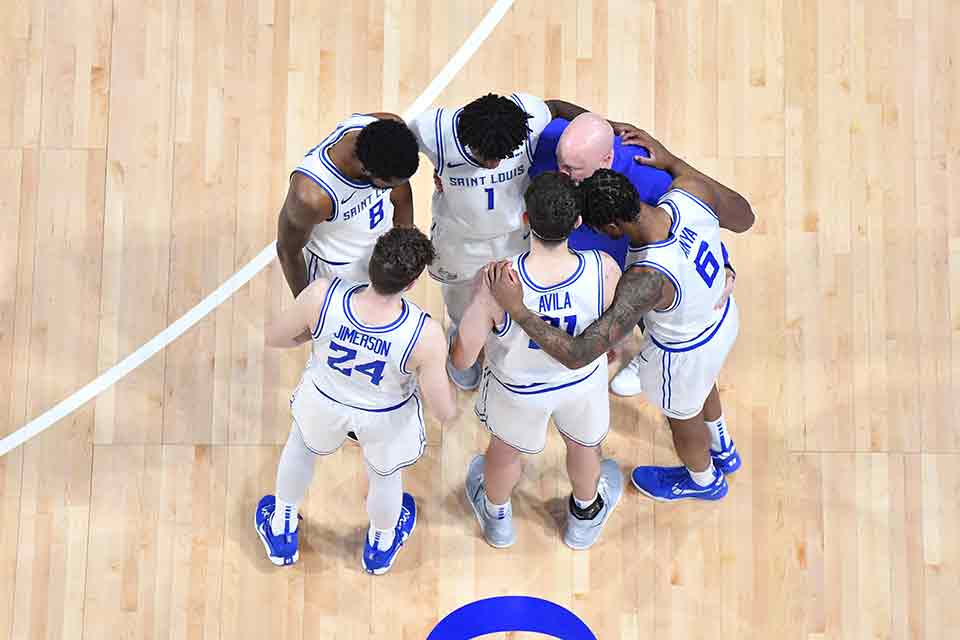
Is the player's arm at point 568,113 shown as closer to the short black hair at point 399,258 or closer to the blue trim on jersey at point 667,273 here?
the blue trim on jersey at point 667,273

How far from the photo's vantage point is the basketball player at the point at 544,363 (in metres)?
2.86

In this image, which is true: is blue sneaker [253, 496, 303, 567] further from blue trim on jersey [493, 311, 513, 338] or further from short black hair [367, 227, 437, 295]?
short black hair [367, 227, 437, 295]

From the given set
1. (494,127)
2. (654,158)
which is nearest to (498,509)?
(654,158)

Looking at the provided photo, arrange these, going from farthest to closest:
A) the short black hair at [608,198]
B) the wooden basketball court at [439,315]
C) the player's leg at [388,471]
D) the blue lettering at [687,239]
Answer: the wooden basketball court at [439,315] < the player's leg at [388,471] < the blue lettering at [687,239] < the short black hair at [608,198]

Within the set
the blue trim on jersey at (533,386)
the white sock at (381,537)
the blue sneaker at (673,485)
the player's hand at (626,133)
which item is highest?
the player's hand at (626,133)

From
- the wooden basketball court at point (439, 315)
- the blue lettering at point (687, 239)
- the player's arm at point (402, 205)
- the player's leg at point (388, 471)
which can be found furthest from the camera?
the wooden basketball court at point (439, 315)

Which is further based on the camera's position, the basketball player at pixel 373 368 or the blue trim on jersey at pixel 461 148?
the blue trim on jersey at pixel 461 148

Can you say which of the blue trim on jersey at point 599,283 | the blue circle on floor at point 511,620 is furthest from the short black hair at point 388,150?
the blue circle on floor at point 511,620

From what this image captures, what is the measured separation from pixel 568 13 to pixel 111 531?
3029 mm

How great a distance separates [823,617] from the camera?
4.16 meters

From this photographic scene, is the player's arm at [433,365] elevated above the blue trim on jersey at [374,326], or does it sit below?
below

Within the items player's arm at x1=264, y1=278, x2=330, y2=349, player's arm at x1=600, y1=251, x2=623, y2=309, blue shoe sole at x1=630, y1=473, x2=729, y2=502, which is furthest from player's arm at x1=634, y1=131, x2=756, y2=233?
blue shoe sole at x1=630, y1=473, x2=729, y2=502

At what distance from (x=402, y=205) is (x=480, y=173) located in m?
0.42

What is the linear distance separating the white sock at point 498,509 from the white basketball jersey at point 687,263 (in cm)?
108
